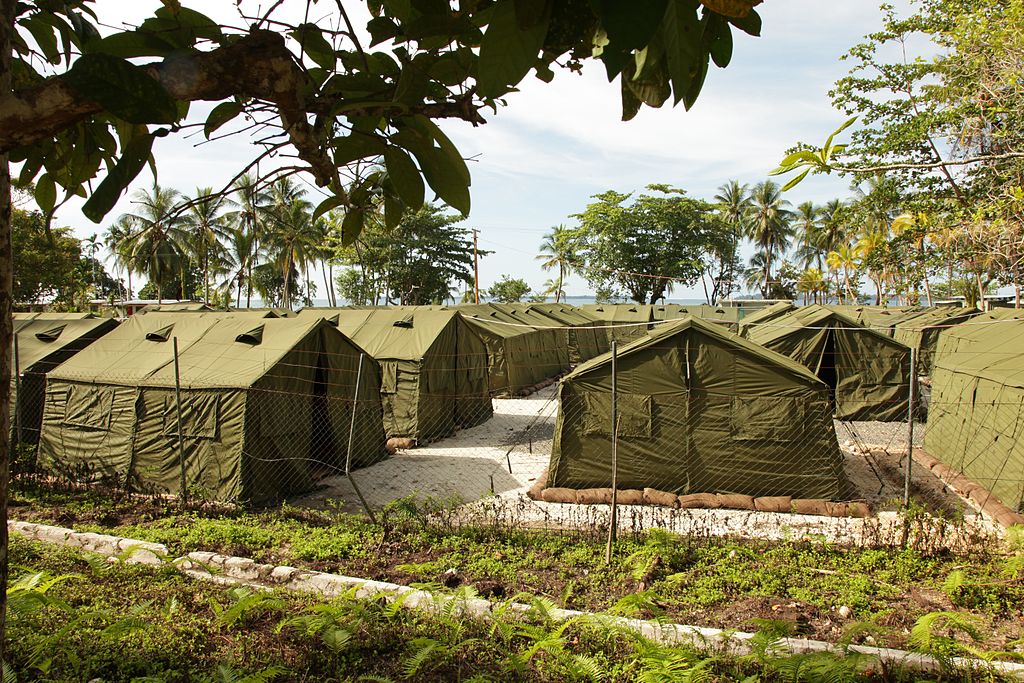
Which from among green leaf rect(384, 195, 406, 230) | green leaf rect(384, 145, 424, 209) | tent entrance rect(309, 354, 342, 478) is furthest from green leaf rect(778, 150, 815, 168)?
tent entrance rect(309, 354, 342, 478)

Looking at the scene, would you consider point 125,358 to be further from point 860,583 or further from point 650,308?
point 650,308

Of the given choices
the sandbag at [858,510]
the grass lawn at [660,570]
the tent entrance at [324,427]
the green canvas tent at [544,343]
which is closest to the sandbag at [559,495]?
the grass lawn at [660,570]

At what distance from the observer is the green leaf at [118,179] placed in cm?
117

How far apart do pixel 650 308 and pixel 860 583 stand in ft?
75.0

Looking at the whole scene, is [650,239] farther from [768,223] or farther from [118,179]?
[118,179]

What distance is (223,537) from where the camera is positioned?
5.91 m

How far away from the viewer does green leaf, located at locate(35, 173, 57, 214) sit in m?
1.89

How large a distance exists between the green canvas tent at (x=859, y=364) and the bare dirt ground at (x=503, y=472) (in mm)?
444

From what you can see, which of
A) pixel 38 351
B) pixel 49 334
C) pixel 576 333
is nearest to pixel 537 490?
pixel 38 351

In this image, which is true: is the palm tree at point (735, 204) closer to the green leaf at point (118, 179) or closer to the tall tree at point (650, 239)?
the tall tree at point (650, 239)

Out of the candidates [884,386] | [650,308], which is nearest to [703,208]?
[650,308]

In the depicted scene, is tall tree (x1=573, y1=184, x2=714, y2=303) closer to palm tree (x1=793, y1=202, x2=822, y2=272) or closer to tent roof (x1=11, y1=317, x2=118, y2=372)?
palm tree (x1=793, y1=202, x2=822, y2=272)

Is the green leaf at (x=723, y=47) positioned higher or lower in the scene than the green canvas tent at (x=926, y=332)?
lower

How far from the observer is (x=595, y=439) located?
26.3 ft
